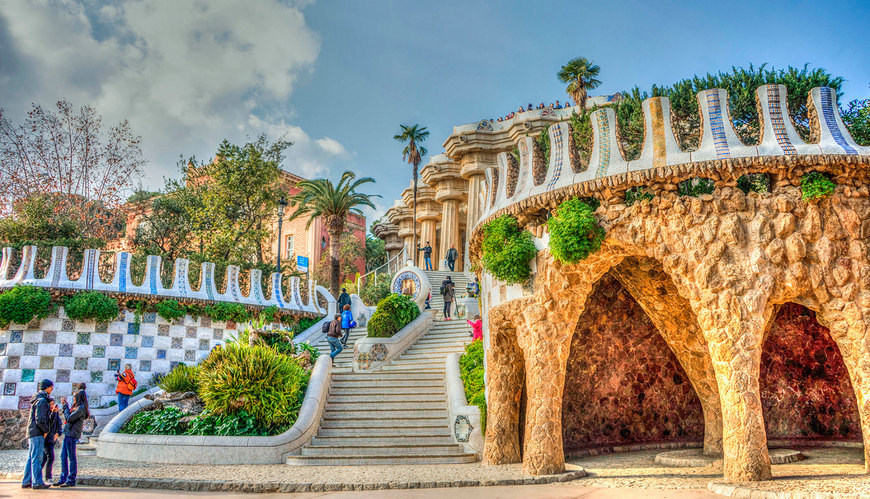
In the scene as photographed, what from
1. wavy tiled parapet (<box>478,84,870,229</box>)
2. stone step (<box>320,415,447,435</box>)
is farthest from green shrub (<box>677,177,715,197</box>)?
stone step (<box>320,415,447,435</box>)

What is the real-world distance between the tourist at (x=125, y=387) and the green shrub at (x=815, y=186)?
1521cm

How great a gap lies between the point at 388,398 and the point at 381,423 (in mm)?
1113

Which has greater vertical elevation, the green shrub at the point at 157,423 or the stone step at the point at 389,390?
the stone step at the point at 389,390

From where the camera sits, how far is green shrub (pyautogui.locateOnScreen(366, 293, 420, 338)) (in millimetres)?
18781

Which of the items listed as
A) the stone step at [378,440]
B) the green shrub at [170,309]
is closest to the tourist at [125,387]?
the green shrub at [170,309]

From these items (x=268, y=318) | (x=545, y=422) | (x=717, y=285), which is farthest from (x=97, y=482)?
(x=268, y=318)

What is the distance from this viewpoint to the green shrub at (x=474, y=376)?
1359 cm

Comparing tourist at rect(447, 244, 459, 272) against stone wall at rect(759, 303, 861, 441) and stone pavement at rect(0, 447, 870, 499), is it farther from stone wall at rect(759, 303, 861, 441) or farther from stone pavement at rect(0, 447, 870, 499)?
stone pavement at rect(0, 447, 870, 499)

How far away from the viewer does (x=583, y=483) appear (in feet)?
32.6

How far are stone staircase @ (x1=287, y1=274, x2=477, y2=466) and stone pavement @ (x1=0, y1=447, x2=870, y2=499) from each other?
29.3 inches

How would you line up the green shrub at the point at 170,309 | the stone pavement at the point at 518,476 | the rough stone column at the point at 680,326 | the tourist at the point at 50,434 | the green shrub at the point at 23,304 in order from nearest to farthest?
the stone pavement at the point at 518,476 < the tourist at the point at 50,434 < the rough stone column at the point at 680,326 < the green shrub at the point at 23,304 < the green shrub at the point at 170,309

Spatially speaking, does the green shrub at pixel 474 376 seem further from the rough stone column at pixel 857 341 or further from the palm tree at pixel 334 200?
the palm tree at pixel 334 200

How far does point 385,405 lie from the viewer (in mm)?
14898

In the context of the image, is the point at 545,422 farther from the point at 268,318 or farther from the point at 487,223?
the point at 268,318
